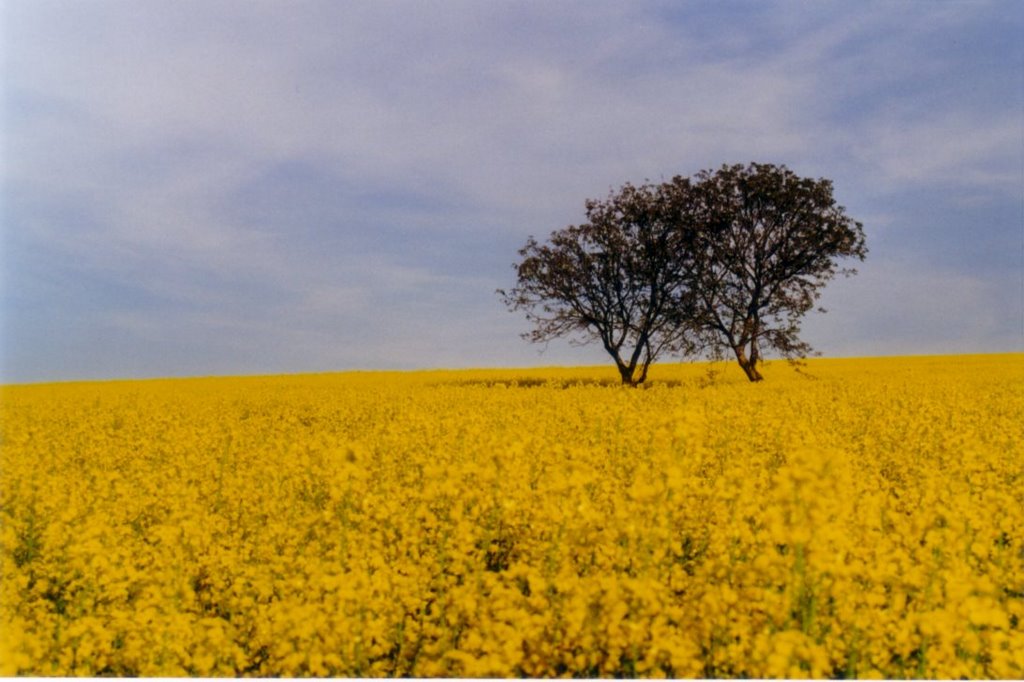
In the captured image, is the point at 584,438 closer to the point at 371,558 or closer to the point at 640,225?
the point at 371,558

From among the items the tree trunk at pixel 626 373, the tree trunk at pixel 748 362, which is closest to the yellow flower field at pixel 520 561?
the tree trunk at pixel 626 373

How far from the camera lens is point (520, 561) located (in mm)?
5707

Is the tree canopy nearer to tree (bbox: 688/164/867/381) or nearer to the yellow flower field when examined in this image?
tree (bbox: 688/164/867/381)

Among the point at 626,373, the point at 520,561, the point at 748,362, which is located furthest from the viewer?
the point at 748,362

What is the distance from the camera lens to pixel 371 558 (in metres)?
5.64

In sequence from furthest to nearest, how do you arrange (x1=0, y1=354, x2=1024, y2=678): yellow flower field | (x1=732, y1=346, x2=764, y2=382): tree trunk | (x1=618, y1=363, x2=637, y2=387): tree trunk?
(x1=732, y1=346, x2=764, y2=382): tree trunk
(x1=618, y1=363, x2=637, y2=387): tree trunk
(x1=0, y1=354, x2=1024, y2=678): yellow flower field

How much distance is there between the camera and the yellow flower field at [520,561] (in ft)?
14.0

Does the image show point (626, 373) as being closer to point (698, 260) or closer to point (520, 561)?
point (698, 260)

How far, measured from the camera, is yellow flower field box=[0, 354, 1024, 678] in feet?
14.0

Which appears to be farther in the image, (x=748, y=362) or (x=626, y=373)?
(x=748, y=362)

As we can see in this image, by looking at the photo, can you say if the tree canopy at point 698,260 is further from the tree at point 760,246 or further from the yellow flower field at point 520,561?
the yellow flower field at point 520,561

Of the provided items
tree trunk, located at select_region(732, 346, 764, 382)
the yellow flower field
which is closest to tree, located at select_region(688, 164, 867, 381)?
tree trunk, located at select_region(732, 346, 764, 382)

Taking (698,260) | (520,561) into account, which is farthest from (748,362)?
(520,561)

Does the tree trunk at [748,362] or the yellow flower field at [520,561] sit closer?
the yellow flower field at [520,561]
